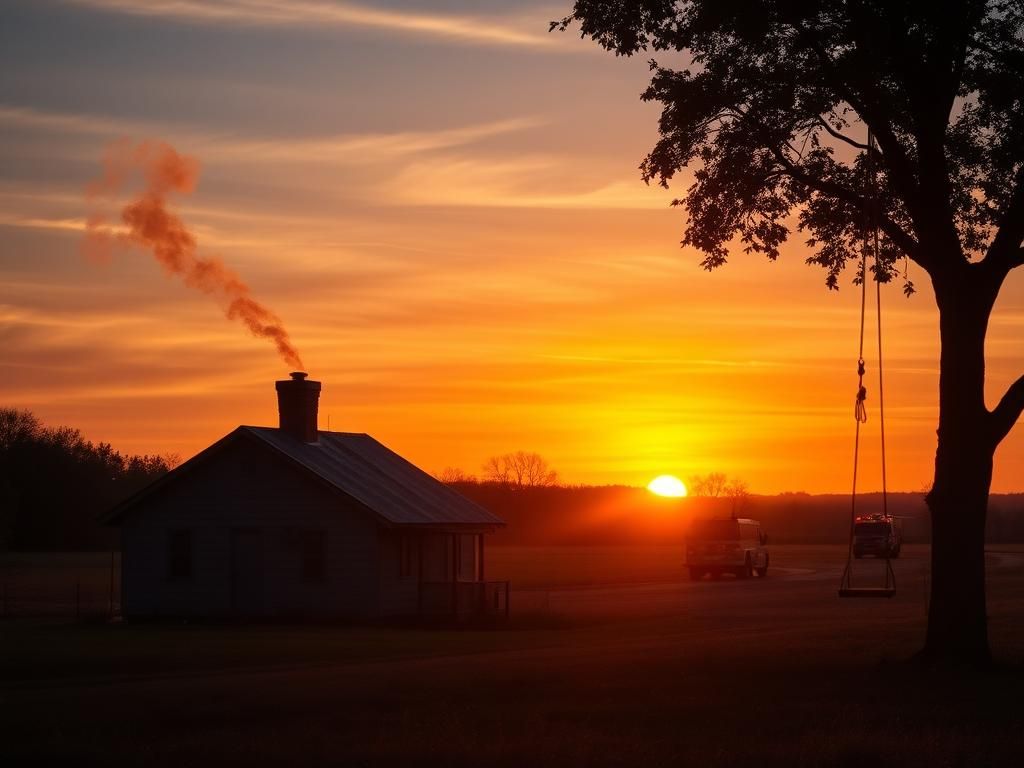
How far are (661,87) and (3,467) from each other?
94.8m

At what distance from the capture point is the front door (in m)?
42.1

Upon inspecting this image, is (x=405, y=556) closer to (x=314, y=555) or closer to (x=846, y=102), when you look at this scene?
(x=314, y=555)

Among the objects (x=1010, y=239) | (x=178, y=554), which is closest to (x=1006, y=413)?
(x=1010, y=239)

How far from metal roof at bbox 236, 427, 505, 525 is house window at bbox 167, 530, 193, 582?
149 inches

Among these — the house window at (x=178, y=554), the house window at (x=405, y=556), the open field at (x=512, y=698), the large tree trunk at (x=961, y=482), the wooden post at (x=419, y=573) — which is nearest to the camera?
the open field at (x=512, y=698)

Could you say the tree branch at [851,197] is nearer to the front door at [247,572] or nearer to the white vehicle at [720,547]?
the front door at [247,572]

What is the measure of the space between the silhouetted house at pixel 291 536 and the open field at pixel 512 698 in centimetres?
445

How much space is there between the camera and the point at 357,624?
1583 inches

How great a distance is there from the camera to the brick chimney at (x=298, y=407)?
4447 cm

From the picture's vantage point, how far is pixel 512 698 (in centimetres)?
1961

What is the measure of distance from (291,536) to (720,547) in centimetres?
3032

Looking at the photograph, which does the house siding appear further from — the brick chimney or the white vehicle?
the white vehicle

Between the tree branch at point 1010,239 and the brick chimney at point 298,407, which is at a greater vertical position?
the tree branch at point 1010,239

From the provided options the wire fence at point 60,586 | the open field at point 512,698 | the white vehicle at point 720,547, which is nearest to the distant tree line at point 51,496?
the wire fence at point 60,586
